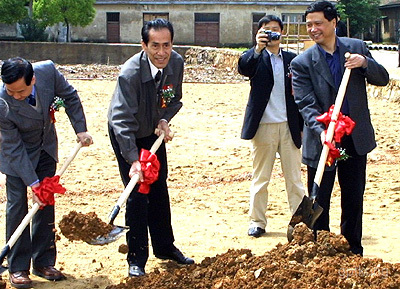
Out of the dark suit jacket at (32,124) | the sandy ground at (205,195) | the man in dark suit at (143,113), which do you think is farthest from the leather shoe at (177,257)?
the dark suit jacket at (32,124)

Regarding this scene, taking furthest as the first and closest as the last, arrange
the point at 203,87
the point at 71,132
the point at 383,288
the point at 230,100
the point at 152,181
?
1. the point at 203,87
2. the point at 230,100
3. the point at 71,132
4. the point at 152,181
5. the point at 383,288

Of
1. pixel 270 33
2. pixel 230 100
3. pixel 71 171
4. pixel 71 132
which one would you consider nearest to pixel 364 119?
pixel 270 33

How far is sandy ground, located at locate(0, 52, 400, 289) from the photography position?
6438 mm

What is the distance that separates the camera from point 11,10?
150 feet

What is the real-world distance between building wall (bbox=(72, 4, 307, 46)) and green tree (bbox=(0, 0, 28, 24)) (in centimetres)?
666

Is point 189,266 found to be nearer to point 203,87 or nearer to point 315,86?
point 315,86

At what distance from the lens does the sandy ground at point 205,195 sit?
253 inches

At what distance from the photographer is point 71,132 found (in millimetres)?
13758

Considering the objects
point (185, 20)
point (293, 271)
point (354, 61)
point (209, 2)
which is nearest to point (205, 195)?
point (354, 61)

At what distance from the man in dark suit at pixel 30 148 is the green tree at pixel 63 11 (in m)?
39.6

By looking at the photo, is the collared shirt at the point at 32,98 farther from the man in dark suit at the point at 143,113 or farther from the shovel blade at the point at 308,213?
the shovel blade at the point at 308,213

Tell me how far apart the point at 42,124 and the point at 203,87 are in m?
17.2

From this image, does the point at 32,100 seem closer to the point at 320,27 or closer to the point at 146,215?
the point at 146,215

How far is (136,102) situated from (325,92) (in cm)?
139
